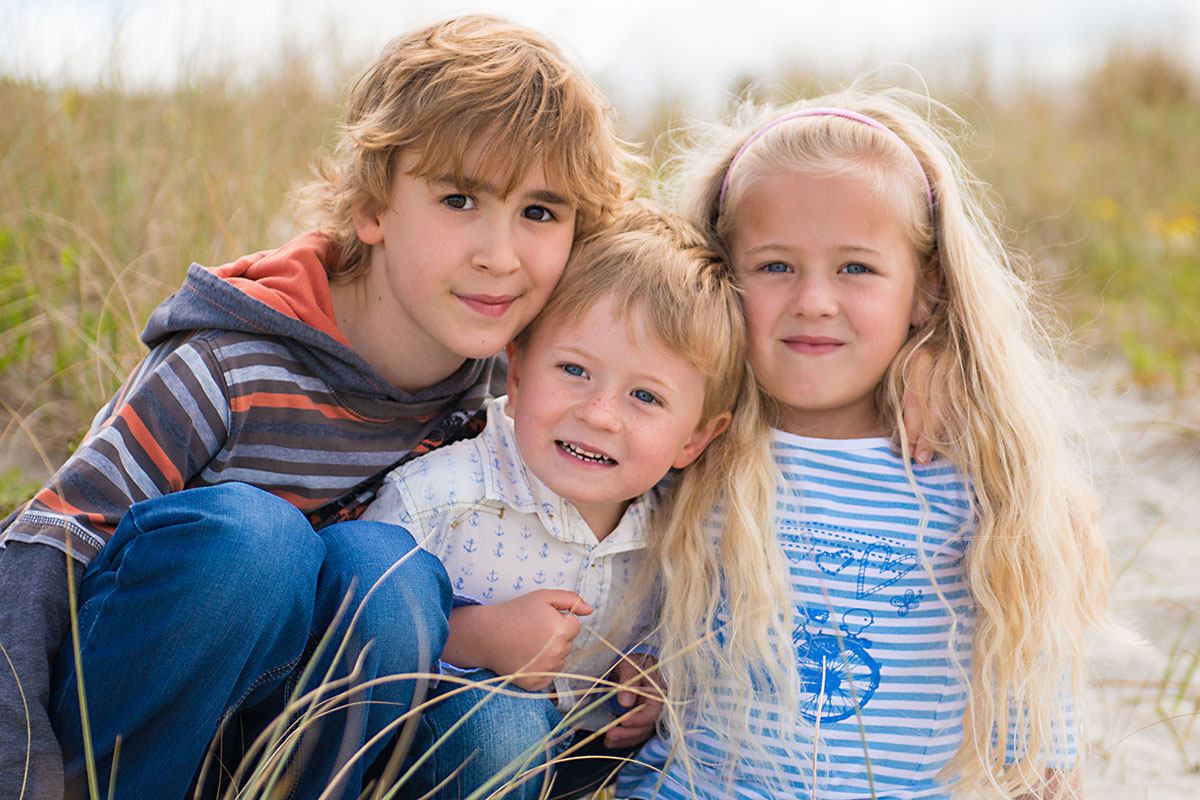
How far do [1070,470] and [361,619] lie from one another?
1417 millimetres

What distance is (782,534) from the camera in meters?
1.93

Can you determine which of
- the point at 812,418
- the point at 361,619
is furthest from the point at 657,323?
the point at 361,619

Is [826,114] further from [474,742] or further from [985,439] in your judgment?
[474,742]

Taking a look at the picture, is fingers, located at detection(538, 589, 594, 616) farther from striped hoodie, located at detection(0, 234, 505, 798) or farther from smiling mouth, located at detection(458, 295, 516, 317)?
smiling mouth, located at detection(458, 295, 516, 317)

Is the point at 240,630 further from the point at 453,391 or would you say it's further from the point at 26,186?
the point at 26,186

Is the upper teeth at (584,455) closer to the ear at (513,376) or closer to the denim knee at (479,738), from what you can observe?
the ear at (513,376)

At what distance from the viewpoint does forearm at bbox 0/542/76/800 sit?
1405mm

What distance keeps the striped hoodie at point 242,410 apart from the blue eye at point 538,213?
15.0 inches

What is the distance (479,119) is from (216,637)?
0.95 m

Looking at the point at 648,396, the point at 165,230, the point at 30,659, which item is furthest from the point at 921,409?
the point at 165,230

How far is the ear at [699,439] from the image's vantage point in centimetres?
197

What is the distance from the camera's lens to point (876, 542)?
1.90 metres

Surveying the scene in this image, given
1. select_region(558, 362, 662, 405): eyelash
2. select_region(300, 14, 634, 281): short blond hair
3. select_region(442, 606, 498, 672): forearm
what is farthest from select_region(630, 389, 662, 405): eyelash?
select_region(442, 606, 498, 672): forearm

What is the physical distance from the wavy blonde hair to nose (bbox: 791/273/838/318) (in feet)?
0.67
